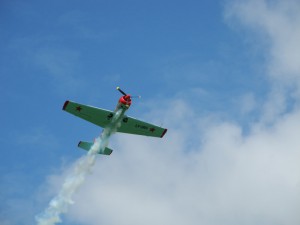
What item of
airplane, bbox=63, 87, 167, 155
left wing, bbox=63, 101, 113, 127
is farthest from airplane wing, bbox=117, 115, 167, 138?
left wing, bbox=63, 101, 113, 127

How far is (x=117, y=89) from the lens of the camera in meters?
74.3

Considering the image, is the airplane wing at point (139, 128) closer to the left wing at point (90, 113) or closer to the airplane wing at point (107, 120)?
the airplane wing at point (107, 120)

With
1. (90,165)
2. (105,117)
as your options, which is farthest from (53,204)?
(105,117)

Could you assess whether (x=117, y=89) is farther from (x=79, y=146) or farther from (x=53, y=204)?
(x=53, y=204)

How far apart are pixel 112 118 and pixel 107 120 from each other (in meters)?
0.63

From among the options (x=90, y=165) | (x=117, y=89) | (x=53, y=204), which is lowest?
(x=53, y=204)

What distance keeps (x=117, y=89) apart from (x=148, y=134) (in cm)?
722

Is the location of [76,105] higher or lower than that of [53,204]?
higher

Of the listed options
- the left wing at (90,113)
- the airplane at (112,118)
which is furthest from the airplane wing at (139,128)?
the left wing at (90,113)

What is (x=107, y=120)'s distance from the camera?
247 ft

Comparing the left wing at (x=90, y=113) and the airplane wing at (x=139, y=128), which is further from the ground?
the airplane wing at (x=139, y=128)

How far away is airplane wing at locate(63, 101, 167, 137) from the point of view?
2921 inches

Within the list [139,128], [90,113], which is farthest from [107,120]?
[139,128]

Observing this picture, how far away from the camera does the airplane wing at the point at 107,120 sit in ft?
243
